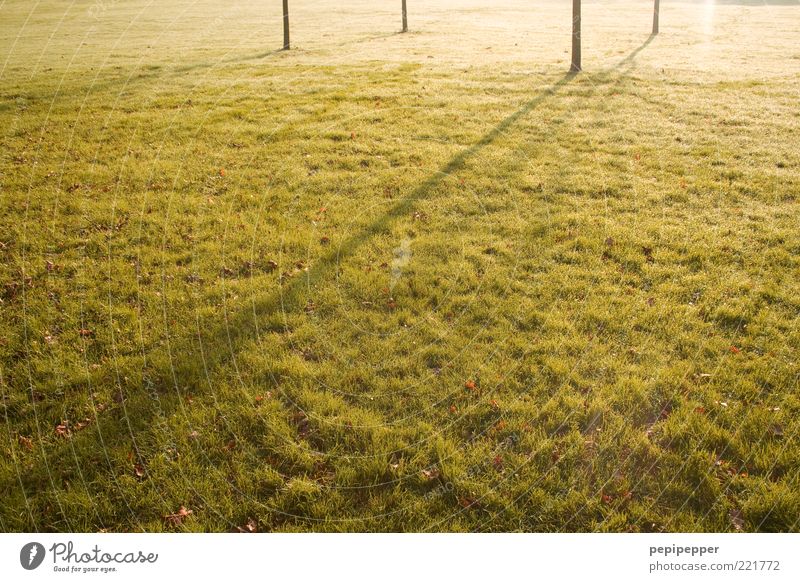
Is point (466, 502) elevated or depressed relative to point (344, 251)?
depressed

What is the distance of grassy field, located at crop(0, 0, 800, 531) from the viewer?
15.5ft

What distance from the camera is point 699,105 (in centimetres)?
1409

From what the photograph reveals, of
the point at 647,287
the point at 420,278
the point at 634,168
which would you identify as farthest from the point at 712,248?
the point at 420,278

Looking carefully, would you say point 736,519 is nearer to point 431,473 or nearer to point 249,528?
point 431,473

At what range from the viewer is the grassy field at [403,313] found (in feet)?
15.5

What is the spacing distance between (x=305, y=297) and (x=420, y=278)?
1.47 metres

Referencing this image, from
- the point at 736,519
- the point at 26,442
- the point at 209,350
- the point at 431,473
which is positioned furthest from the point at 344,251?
the point at 736,519

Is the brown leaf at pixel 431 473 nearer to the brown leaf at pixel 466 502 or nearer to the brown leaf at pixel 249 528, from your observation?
the brown leaf at pixel 466 502
